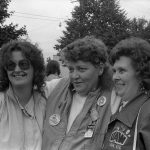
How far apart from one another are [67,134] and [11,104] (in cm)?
61

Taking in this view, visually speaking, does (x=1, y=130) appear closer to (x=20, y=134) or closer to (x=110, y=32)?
(x=20, y=134)

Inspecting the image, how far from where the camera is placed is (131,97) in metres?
2.59

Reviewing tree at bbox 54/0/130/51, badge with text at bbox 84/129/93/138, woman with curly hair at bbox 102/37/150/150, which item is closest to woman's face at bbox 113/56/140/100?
woman with curly hair at bbox 102/37/150/150

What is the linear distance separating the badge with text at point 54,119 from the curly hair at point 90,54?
487 millimetres

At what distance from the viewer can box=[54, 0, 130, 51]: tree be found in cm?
3369

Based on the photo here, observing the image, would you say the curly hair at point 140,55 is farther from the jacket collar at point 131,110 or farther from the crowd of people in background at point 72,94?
the jacket collar at point 131,110

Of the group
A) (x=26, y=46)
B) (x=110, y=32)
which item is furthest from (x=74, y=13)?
(x=26, y=46)

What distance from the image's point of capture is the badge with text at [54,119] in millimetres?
3099

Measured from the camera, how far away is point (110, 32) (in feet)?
108

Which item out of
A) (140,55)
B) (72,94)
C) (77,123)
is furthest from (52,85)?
(140,55)

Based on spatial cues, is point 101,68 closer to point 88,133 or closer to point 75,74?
point 75,74

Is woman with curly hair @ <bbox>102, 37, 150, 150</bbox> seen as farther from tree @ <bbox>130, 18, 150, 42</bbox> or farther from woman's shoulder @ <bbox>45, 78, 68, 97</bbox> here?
tree @ <bbox>130, 18, 150, 42</bbox>

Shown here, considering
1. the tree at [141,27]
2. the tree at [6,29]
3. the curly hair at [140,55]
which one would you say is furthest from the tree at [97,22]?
the curly hair at [140,55]

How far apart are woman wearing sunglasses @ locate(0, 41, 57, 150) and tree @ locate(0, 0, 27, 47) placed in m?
15.5
